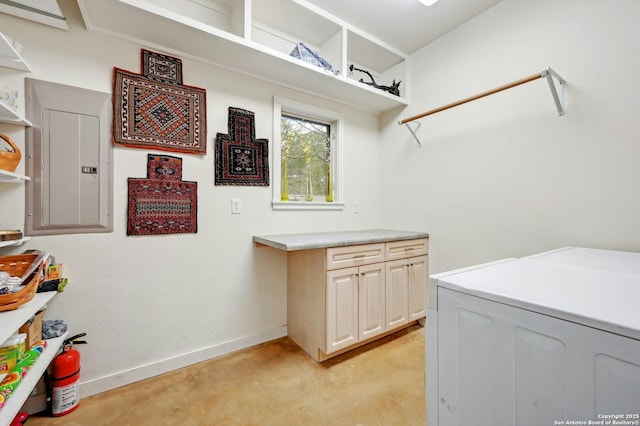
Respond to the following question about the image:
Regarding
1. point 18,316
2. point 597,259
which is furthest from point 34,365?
point 597,259

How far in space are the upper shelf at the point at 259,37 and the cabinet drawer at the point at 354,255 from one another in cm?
137

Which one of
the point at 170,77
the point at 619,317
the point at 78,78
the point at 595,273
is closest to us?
the point at 619,317

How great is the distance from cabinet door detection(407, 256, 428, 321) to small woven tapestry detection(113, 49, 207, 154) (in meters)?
1.95

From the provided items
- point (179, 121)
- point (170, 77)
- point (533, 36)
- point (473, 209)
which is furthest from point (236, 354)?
point (533, 36)

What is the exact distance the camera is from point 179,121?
5.95ft

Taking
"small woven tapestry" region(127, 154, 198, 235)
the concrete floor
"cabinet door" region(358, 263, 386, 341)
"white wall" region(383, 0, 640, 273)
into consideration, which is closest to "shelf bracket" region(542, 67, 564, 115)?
"white wall" region(383, 0, 640, 273)

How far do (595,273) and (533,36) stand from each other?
175 cm

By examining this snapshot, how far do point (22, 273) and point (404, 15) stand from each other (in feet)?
9.59

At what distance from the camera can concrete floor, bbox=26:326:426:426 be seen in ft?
4.57

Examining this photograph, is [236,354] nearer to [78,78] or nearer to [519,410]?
[519,410]

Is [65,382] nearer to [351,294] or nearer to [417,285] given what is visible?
[351,294]

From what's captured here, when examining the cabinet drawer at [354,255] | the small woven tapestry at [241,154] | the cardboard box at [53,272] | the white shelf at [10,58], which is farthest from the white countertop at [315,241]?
the white shelf at [10,58]

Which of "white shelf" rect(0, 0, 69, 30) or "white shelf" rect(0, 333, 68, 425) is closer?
"white shelf" rect(0, 333, 68, 425)

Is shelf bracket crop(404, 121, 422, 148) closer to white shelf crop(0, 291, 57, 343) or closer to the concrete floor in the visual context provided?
the concrete floor
